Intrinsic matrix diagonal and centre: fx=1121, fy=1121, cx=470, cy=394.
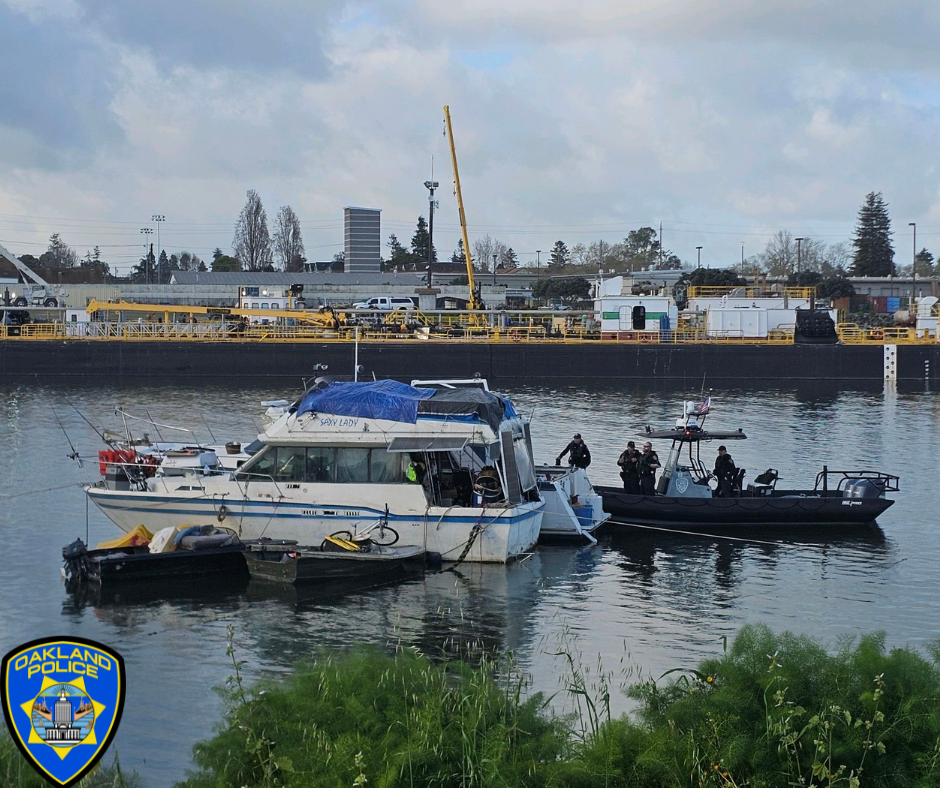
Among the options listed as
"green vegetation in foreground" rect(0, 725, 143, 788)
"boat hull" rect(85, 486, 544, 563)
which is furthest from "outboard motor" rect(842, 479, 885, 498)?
"green vegetation in foreground" rect(0, 725, 143, 788)

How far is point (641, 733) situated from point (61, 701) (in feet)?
16.3

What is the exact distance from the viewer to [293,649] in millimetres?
17484

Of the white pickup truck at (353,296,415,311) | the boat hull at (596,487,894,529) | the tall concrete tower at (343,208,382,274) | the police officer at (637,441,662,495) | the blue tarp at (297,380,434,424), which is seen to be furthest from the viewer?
the tall concrete tower at (343,208,382,274)

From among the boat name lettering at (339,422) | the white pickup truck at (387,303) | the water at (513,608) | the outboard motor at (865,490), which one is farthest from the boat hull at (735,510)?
the white pickup truck at (387,303)

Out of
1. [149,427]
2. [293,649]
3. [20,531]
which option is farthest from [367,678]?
[149,427]

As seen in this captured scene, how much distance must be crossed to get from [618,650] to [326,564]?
591cm

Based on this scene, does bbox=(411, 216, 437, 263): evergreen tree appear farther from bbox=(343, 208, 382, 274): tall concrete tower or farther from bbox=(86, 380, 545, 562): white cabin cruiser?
bbox=(86, 380, 545, 562): white cabin cruiser

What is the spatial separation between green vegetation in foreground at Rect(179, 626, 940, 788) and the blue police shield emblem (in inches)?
88.2

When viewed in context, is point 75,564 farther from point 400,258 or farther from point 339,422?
point 400,258

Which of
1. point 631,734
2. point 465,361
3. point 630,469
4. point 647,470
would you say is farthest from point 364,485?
point 465,361

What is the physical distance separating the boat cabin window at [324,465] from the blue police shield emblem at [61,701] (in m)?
Result: 15.2

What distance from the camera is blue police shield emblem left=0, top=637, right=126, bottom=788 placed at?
6.52 metres

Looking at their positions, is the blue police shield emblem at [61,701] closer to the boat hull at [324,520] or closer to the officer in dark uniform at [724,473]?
the boat hull at [324,520]

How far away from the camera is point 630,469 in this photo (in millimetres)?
26484
